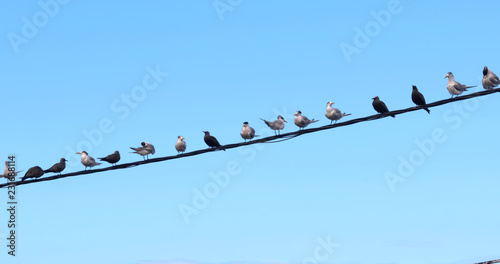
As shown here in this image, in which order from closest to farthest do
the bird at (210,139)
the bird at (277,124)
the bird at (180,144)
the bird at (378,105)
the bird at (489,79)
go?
the bird at (489,79)
the bird at (378,105)
the bird at (210,139)
the bird at (277,124)
the bird at (180,144)

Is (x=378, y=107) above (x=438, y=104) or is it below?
above

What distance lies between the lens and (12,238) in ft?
63.1

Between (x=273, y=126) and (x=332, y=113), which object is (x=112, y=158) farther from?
(x=332, y=113)

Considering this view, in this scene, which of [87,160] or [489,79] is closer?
[489,79]

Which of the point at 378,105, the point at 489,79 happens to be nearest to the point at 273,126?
the point at 378,105

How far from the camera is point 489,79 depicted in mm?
18609

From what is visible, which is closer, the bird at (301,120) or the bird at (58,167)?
the bird at (301,120)

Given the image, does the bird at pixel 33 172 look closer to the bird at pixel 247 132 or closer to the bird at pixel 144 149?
the bird at pixel 144 149

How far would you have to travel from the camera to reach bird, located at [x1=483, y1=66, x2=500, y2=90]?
18562mm

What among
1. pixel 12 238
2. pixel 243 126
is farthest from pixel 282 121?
pixel 12 238

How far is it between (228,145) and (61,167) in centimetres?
886

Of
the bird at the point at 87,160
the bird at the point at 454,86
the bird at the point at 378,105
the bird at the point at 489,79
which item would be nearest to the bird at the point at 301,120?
the bird at the point at 378,105

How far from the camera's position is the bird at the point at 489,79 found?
60.9 feet

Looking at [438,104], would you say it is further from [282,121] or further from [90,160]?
[90,160]
